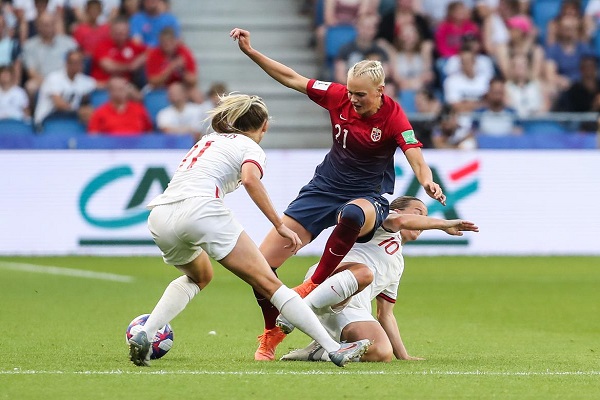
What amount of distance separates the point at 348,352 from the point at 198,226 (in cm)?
120

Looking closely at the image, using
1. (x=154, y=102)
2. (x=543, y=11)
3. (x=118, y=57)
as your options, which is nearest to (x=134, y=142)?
(x=154, y=102)

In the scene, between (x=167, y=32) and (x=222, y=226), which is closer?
(x=222, y=226)

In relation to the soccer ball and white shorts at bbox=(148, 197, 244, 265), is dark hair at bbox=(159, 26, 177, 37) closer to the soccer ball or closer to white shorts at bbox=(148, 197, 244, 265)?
the soccer ball

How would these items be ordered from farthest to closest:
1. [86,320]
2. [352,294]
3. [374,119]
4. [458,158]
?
1. [458,158]
2. [86,320]
3. [374,119]
4. [352,294]

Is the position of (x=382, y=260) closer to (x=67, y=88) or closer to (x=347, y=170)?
(x=347, y=170)

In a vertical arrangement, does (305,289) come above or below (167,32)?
above

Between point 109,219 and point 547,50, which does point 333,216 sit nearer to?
point 109,219

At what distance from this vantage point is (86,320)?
10523mm

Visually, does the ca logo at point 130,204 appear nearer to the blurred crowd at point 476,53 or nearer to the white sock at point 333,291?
the blurred crowd at point 476,53

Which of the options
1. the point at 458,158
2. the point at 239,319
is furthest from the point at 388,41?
the point at 239,319

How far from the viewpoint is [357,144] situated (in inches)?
341

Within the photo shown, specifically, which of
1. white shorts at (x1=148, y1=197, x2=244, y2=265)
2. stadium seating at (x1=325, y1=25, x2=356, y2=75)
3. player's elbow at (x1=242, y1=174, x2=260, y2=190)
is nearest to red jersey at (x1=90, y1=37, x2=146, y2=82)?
stadium seating at (x1=325, y1=25, x2=356, y2=75)

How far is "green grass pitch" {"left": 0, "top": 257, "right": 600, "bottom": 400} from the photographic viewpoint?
22.0 ft

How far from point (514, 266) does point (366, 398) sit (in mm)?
9948
